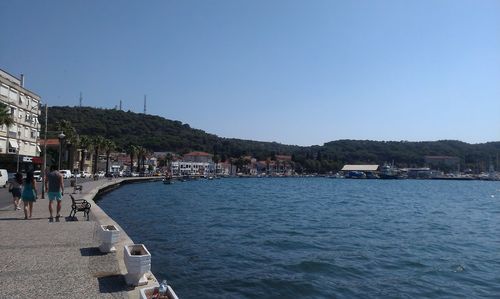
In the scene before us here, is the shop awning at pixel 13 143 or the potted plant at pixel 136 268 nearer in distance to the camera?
the potted plant at pixel 136 268

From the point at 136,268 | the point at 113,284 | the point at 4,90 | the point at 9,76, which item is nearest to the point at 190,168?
the point at 9,76

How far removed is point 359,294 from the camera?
40.3ft

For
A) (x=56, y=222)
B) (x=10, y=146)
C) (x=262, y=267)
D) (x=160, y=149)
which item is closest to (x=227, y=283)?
(x=262, y=267)

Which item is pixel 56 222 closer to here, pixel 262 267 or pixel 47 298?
pixel 262 267

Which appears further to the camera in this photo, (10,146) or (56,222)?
(10,146)

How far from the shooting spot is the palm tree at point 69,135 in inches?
2965

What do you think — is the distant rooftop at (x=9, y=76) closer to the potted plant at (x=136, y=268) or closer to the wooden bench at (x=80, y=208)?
the wooden bench at (x=80, y=208)

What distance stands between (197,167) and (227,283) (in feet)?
574

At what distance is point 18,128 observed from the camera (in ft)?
202

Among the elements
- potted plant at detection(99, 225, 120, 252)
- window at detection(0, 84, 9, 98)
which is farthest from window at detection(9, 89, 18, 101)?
potted plant at detection(99, 225, 120, 252)

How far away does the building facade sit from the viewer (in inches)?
2242

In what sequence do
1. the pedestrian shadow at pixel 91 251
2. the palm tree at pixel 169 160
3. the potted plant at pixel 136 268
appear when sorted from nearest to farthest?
1. the potted plant at pixel 136 268
2. the pedestrian shadow at pixel 91 251
3. the palm tree at pixel 169 160

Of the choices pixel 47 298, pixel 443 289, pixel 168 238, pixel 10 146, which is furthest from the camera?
pixel 10 146

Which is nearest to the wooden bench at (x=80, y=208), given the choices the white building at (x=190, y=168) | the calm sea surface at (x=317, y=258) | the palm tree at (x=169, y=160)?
the calm sea surface at (x=317, y=258)
